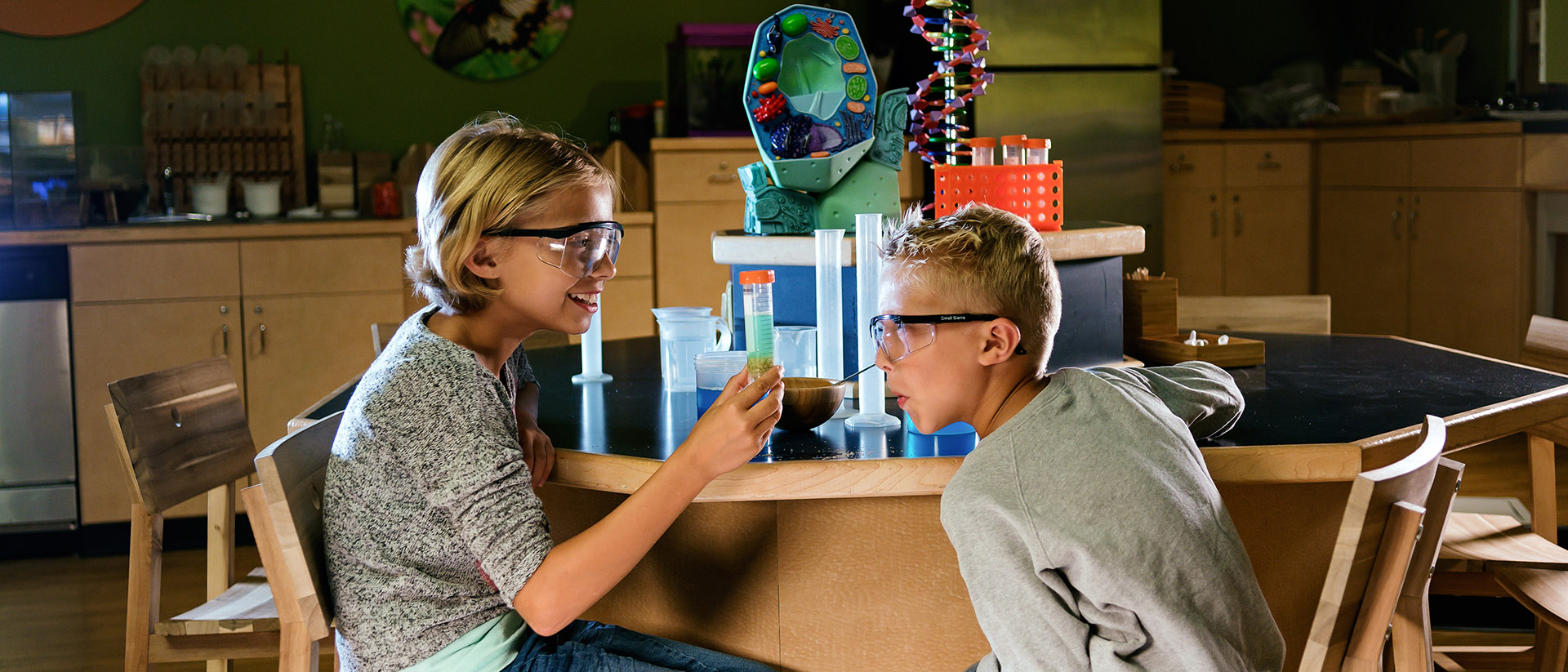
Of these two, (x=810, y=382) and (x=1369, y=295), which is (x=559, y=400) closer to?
(x=810, y=382)

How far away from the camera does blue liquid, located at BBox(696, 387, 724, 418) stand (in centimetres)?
181

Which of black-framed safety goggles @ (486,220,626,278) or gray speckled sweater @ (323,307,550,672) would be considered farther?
black-framed safety goggles @ (486,220,626,278)

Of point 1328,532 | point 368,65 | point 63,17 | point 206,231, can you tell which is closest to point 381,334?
point 206,231

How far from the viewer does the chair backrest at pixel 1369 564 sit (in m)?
1.13

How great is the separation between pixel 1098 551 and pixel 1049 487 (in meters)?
0.07

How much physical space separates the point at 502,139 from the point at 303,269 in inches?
108

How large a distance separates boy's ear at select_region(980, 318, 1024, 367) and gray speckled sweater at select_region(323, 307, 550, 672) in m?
0.49

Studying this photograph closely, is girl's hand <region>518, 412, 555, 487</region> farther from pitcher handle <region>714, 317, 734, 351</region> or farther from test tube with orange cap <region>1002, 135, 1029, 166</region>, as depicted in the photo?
test tube with orange cap <region>1002, 135, 1029, 166</region>

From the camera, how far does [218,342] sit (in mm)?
3820

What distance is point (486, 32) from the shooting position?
179 inches

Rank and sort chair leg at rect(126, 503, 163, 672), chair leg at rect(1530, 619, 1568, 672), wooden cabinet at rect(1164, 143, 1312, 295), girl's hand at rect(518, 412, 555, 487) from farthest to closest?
wooden cabinet at rect(1164, 143, 1312, 295) → chair leg at rect(1530, 619, 1568, 672) → chair leg at rect(126, 503, 163, 672) → girl's hand at rect(518, 412, 555, 487)

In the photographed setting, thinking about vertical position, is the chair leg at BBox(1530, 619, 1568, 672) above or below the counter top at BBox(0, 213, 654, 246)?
below

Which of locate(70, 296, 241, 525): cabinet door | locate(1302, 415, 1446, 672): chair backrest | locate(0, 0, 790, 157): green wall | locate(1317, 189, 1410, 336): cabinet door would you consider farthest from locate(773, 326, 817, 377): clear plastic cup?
locate(1317, 189, 1410, 336): cabinet door

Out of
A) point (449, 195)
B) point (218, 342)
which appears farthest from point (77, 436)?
point (449, 195)
